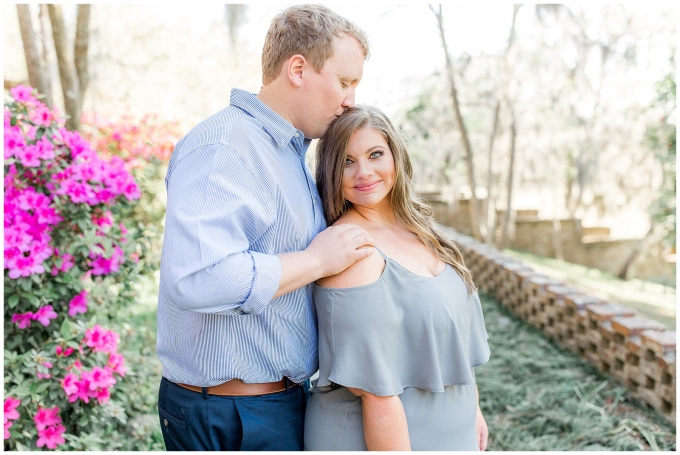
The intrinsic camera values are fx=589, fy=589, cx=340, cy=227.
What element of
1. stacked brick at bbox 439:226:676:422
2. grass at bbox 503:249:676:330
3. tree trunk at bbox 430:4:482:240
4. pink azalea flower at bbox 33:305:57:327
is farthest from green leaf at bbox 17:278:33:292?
tree trunk at bbox 430:4:482:240

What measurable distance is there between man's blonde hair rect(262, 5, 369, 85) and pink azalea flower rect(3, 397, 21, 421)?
1.62m

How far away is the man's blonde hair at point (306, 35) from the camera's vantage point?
1545mm

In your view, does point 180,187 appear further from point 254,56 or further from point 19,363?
point 254,56

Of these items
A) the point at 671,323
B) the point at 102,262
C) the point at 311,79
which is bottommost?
the point at 671,323

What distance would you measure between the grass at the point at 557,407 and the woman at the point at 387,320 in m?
1.60

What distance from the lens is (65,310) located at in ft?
8.84

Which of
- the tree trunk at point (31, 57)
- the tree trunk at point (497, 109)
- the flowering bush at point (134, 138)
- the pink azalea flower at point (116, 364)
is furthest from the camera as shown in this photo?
the tree trunk at point (497, 109)

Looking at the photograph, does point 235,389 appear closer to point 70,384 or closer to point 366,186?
point 366,186

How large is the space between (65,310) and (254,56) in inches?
325

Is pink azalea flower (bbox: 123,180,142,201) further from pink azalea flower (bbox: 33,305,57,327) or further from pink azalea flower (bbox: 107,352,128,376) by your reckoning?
pink azalea flower (bbox: 107,352,128,376)

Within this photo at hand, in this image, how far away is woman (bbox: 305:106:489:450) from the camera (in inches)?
59.7

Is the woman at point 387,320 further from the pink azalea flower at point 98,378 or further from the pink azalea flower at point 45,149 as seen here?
the pink azalea flower at point 45,149

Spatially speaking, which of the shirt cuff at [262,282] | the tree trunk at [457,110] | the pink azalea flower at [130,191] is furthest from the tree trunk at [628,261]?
the shirt cuff at [262,282]

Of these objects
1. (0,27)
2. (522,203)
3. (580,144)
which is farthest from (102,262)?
(522,203)
